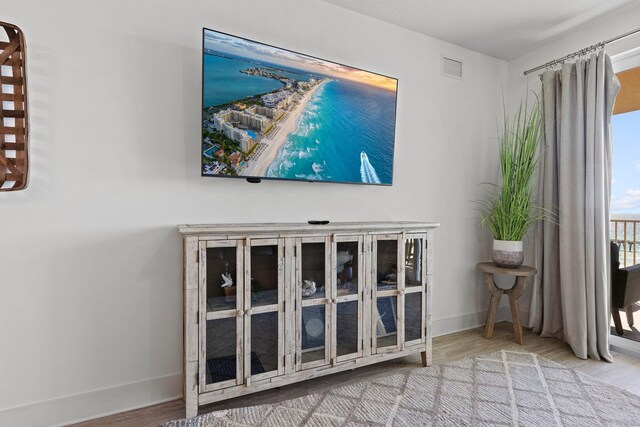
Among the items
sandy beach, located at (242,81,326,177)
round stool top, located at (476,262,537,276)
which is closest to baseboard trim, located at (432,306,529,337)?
round stool top, located at (476,262,537,276)

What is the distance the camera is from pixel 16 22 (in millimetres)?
1575

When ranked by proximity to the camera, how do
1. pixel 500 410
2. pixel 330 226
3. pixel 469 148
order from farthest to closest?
1. pixel 469 148
2. pixel 330 226
3. pixel 500 410

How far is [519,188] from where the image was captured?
2.67 metres

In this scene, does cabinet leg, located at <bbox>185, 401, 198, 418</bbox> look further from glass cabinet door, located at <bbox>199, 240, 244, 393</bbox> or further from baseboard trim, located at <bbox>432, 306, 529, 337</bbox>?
baseboard trim, located at <bbox>432, 306, 529, 337</bbox>

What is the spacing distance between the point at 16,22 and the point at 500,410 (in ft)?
9.73

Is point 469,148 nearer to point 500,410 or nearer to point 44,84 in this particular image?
point 500,410

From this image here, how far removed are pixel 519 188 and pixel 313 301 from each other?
73.8 inches

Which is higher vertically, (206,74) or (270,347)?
(206,74)

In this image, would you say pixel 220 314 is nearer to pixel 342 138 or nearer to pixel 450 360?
pixel 342 138

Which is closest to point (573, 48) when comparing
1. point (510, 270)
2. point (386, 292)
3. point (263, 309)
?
point (510, 270)

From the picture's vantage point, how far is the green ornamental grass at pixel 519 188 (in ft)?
8.71

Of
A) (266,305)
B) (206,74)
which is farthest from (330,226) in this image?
(206,74)

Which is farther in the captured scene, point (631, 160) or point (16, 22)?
point (631, 160)

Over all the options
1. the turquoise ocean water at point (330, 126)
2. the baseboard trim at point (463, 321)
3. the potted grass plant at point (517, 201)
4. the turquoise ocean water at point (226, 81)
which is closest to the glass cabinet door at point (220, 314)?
the turquoise ocean water at point (330, 126)
